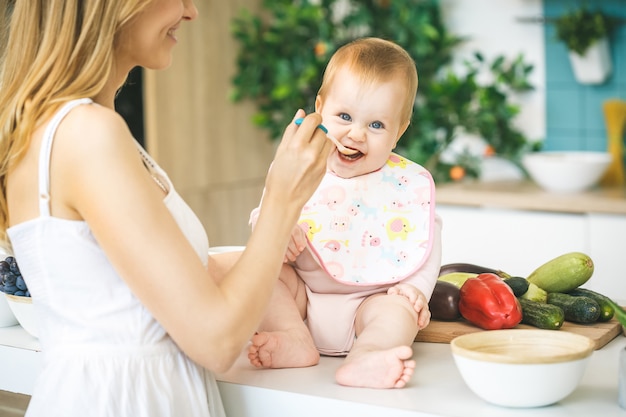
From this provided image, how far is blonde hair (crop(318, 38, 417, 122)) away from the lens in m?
1.42

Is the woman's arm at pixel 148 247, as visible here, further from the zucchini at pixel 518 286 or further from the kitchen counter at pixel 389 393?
the zucchini at pixel 518 286

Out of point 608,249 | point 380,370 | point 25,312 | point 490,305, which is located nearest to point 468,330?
point 490,305

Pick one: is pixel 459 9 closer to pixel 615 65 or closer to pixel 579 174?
pixel 615 65

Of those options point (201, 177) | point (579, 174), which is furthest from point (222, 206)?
point (579, 174)

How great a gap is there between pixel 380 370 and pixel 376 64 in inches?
19.8

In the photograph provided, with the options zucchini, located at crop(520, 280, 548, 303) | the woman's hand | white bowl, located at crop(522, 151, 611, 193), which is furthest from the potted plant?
the woman's hand

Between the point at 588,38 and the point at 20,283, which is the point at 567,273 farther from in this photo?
the point at 588,38

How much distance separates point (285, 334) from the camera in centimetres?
135

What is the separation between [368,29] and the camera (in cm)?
386

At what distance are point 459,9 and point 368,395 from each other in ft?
9.41

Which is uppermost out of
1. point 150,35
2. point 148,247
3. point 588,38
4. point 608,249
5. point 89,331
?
point 588,38

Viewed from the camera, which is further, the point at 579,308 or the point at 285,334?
the point at 579,308

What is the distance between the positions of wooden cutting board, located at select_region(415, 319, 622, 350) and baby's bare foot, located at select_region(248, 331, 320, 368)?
23 cm

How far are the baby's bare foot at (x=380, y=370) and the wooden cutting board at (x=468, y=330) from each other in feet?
0.73
